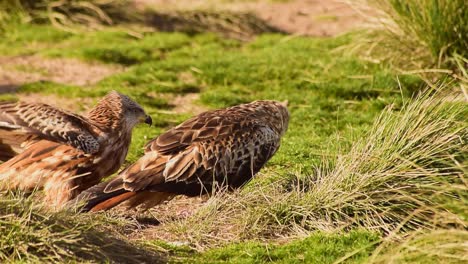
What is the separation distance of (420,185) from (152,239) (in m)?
2.29

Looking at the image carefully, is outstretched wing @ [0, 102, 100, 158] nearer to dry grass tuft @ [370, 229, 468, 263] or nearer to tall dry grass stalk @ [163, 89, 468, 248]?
tall dry grass stalk @ [163, 89, 468, 248]

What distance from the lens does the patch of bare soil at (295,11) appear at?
1719cm

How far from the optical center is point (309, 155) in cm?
1080

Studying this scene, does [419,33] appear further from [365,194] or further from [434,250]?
[434,250]

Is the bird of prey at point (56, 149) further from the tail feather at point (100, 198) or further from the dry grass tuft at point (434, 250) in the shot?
the dry grass tuft at point (434, 250)

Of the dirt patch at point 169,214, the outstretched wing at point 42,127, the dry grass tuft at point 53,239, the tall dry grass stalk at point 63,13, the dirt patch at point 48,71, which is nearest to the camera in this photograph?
the dry grass tuft at point 53,239

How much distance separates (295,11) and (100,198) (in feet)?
33.3

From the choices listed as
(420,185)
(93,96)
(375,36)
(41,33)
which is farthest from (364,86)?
(41,33)

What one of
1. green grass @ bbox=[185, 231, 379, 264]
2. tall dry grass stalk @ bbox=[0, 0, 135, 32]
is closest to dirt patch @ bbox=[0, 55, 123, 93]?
tall dry grass stalk @ bbox=[0, 0, 135, 32]

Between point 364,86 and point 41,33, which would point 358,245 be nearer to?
point 364,86

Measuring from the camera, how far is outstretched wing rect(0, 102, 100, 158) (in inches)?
361

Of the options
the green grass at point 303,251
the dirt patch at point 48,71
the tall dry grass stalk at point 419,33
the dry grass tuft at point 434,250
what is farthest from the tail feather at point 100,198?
the dirt patch at point 48,71

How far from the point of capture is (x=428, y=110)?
30.1ft

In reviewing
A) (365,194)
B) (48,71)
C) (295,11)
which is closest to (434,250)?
(365,194)
